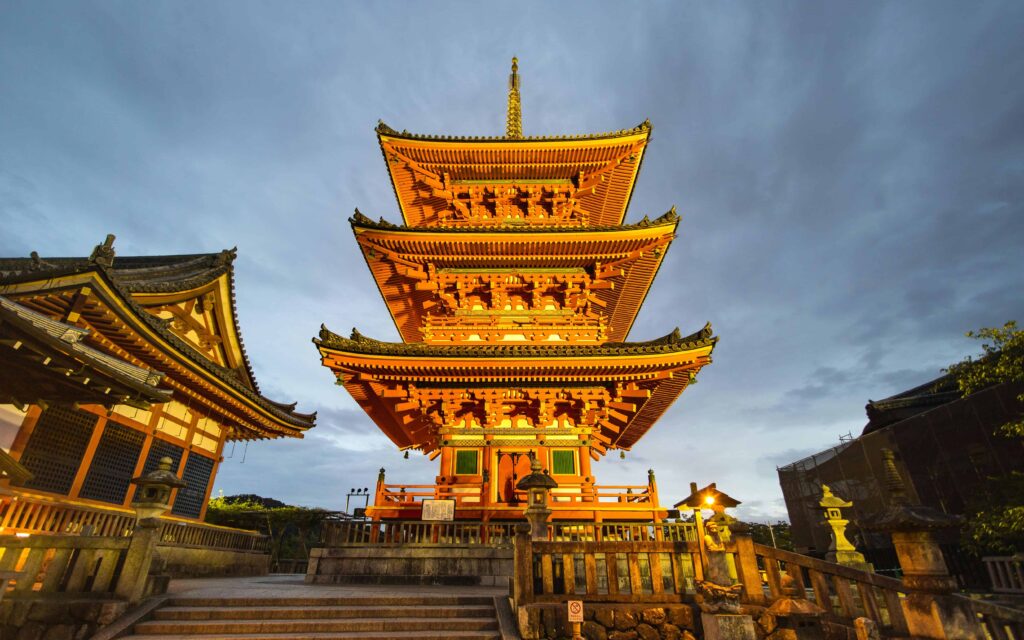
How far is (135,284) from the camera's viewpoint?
13.4 meters

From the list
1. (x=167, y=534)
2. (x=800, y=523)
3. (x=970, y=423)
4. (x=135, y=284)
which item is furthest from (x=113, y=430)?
(x=800, y=523)

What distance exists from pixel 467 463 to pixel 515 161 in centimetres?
1266

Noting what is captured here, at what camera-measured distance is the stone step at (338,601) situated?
26.1ft

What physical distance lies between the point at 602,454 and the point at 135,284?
17.9 meters

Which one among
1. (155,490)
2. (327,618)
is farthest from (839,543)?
(155,490)

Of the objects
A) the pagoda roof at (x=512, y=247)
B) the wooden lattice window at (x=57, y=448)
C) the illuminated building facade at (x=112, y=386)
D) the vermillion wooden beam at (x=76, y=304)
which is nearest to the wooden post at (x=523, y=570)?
the illuminated building facade at (x=112, y=386)

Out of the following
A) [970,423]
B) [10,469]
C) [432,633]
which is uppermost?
[970,423]

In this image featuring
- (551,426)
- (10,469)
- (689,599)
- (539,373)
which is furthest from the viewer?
(551,426)

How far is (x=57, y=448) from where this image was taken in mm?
12008

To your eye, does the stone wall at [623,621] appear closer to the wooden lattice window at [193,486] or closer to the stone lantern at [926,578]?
the stone lantern at [926,578]

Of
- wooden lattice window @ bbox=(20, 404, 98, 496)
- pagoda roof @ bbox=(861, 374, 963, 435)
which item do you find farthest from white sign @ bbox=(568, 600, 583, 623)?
pagoda roof @ bbox=(861, 374, 963, 435)

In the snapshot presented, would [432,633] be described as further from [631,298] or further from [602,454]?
[631,298]

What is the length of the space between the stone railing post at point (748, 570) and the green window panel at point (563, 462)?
7.07 m

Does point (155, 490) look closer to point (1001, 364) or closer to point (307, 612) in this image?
point (307, 612)
